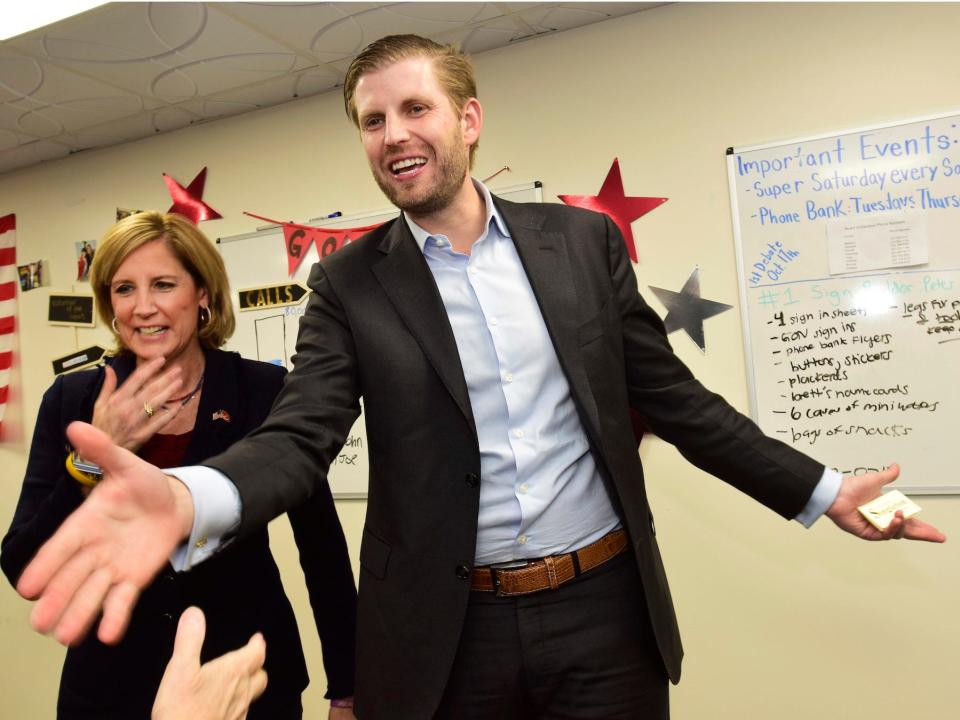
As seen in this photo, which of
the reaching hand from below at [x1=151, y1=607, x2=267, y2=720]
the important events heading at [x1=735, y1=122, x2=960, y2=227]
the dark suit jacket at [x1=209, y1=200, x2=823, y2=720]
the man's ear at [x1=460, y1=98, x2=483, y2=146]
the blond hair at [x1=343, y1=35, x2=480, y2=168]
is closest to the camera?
the reaching hand from below at [x1=151, y1=607, x2=267, y2=720]

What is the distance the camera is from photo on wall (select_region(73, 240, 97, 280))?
3.35 metres

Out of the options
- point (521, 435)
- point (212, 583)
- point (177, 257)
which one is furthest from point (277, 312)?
point (521, 435)

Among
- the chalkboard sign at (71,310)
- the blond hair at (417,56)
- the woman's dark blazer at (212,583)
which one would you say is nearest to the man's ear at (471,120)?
the blond hair at (417,56)

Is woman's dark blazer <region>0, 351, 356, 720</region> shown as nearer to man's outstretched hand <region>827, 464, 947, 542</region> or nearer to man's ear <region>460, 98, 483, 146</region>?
man's ear <region>460, 98, 483, 146</region>

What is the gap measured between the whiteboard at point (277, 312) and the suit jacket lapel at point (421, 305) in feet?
5.11

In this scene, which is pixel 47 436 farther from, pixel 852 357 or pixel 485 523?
pixel 852 357

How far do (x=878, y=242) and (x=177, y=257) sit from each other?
201 centimetres

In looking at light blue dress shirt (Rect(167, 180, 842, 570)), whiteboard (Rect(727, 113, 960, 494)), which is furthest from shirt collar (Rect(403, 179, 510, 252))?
whiteboard (Rect(727, 113, 960, 494))

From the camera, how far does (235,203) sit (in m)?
3.08

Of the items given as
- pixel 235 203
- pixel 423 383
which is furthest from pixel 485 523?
pixel 235 203

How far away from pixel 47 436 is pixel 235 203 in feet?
6.27

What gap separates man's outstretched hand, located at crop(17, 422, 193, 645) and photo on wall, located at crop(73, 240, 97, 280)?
10.0ft

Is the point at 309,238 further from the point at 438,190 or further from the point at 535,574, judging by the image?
the point at 535,574

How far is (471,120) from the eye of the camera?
1440 mm
